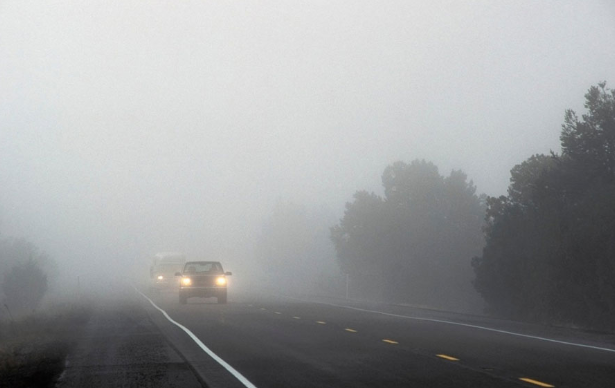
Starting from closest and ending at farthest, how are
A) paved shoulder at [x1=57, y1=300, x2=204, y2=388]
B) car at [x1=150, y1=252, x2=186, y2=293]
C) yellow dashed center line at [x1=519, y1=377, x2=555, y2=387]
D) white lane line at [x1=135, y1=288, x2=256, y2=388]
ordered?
yellow dashed center line at [x1=519, y1=377, x2=555, y2=387] → white lane line at [x1=135, y1=288, x2=256, y2=388] → paved shoulder at [x1=57, y1=300, x2=204, y2=388] → car at [x1=150, y1=252, x2=186, y2=293]

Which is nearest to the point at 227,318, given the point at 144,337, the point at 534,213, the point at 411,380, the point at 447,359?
the point at 144,337

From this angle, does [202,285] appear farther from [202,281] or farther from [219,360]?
[219,360]

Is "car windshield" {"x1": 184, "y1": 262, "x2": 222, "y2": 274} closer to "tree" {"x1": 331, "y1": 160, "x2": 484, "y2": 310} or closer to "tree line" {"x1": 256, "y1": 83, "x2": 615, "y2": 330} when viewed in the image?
"tree line" {"x1": 256, "y1": 83, "x2": 615, "y2": 330}

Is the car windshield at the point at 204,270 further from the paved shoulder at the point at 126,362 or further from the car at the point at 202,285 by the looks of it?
the paved shoulder at the point at 126,362

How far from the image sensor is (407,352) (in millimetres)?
15516

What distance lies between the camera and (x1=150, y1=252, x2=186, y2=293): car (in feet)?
180

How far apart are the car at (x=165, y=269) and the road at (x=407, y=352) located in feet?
96.4

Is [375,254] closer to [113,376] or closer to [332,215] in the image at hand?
[332,215]

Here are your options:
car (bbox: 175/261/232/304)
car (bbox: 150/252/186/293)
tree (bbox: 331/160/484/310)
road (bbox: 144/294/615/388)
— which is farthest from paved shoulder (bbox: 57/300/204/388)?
tree (bbox: 331/160/484/310)

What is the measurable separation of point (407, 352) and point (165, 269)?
139 feet

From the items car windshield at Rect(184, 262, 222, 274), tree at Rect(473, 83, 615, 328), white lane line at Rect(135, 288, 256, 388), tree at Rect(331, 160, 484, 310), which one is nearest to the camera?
white lane line at Rect(135, 288, 256, 388)

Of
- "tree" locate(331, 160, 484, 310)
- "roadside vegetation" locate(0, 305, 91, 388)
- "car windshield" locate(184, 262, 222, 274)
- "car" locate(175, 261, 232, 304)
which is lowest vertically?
"roadside vegetation" locate(0, 305, 91, 388)

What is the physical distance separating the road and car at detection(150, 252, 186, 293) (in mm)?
29375

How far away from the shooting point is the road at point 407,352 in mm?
11672
